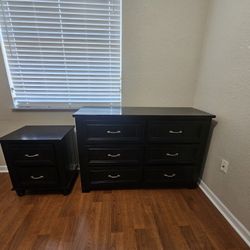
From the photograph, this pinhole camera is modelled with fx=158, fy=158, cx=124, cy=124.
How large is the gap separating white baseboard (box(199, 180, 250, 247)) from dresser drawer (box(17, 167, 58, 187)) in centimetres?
165

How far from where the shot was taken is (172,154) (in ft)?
5.57

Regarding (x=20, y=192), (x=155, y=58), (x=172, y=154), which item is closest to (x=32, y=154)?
(x=20, y=192)

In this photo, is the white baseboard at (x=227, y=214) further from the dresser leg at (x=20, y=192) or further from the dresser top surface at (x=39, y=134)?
the dresser leg at (x=20, y=192)

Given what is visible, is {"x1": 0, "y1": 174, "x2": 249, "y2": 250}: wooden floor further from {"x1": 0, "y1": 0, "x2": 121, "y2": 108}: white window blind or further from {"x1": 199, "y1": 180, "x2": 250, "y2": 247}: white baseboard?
{"x1": 0, "y1": 0, "x2": 121, "y2": 108}: white window blind

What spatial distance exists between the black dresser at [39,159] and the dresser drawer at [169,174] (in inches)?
35.5

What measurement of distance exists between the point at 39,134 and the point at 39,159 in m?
0.25

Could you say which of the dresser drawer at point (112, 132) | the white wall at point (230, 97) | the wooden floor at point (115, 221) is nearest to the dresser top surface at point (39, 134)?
the dresser drawer at point (112, 132)

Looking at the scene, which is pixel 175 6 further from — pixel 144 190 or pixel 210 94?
pixel 144 190

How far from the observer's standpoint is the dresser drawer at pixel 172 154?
1.67m

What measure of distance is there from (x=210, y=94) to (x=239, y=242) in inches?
52.7

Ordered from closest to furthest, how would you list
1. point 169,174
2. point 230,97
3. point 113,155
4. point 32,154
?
point 230,97
point 32,154
point 113,155
point 169,174

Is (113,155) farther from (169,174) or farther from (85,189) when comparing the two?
(169,174)

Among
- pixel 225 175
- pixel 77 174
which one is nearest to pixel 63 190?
pixel 77 174

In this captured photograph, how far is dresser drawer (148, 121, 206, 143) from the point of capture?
1575mm
